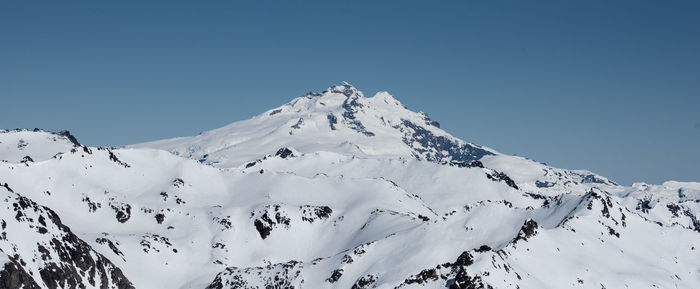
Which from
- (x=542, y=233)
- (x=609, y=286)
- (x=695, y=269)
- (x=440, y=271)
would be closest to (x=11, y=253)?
(x=440, y=271)

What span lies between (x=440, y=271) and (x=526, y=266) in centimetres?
2026

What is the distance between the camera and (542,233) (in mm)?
176375

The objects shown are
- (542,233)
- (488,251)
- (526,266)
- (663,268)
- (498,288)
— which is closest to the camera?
(498,288)

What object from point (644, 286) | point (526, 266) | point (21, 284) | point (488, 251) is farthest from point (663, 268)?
point (21, 284)

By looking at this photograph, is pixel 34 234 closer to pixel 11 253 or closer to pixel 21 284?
pixel 11 253

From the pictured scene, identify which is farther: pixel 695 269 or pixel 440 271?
pixel 695 269

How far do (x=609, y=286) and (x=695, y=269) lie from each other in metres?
52.4

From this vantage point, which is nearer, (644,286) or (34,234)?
(644,286)

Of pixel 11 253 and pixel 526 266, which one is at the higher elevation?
pixel 11 253

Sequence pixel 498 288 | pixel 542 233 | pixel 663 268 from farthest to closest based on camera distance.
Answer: pixel 663 268 < pixel 542 233 < pixel 498 288

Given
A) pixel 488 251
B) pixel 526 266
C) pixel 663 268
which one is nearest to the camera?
pixel 488 251

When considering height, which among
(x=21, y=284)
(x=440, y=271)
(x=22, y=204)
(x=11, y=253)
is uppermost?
(x=22, y=204)

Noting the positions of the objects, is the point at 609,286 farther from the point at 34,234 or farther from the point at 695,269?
the point at 34,234

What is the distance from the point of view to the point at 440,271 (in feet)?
491
